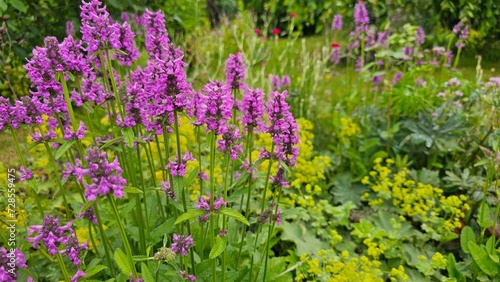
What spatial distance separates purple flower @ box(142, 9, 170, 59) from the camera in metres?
2.02

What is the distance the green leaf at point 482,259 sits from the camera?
8.79 feet

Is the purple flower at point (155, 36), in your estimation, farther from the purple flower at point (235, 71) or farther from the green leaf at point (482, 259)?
the green leaf at point (482, 259)

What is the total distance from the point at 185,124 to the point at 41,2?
2.42 meters

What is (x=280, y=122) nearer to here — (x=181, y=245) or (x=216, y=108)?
(x=216, y=108)

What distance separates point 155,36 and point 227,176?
846 mm

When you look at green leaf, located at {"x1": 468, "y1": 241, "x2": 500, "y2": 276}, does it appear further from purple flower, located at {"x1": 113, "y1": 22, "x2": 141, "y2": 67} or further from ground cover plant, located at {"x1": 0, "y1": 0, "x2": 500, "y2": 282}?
purple flower, located at {"x1": 113, "y1": 22, "x2": 141, "y2": 67}

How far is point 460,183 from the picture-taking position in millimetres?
3463

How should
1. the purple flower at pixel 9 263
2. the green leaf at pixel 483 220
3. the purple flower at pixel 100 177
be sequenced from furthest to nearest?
1. the green leaf at pixel 483 220
2. the purple flower at pixel 9 263
3. the purple flower at pixel 100 177

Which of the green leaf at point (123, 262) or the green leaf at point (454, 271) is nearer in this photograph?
the green leaf at point (123, 262)

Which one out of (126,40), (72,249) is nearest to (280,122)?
(126,40)

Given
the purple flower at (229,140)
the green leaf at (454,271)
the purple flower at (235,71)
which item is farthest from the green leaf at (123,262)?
the green leaf at (454,271)

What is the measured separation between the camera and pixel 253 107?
1.84 metres

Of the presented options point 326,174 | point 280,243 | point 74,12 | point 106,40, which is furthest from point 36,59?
point 74,12

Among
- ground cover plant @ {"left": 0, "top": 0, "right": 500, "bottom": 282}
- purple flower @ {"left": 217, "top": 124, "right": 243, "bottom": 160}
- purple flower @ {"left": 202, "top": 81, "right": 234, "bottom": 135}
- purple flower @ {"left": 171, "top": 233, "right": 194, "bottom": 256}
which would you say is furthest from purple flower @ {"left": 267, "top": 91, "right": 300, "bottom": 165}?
purple flower @ {"left": 171, "top": 233, "right": 194, "bottom": 256}
